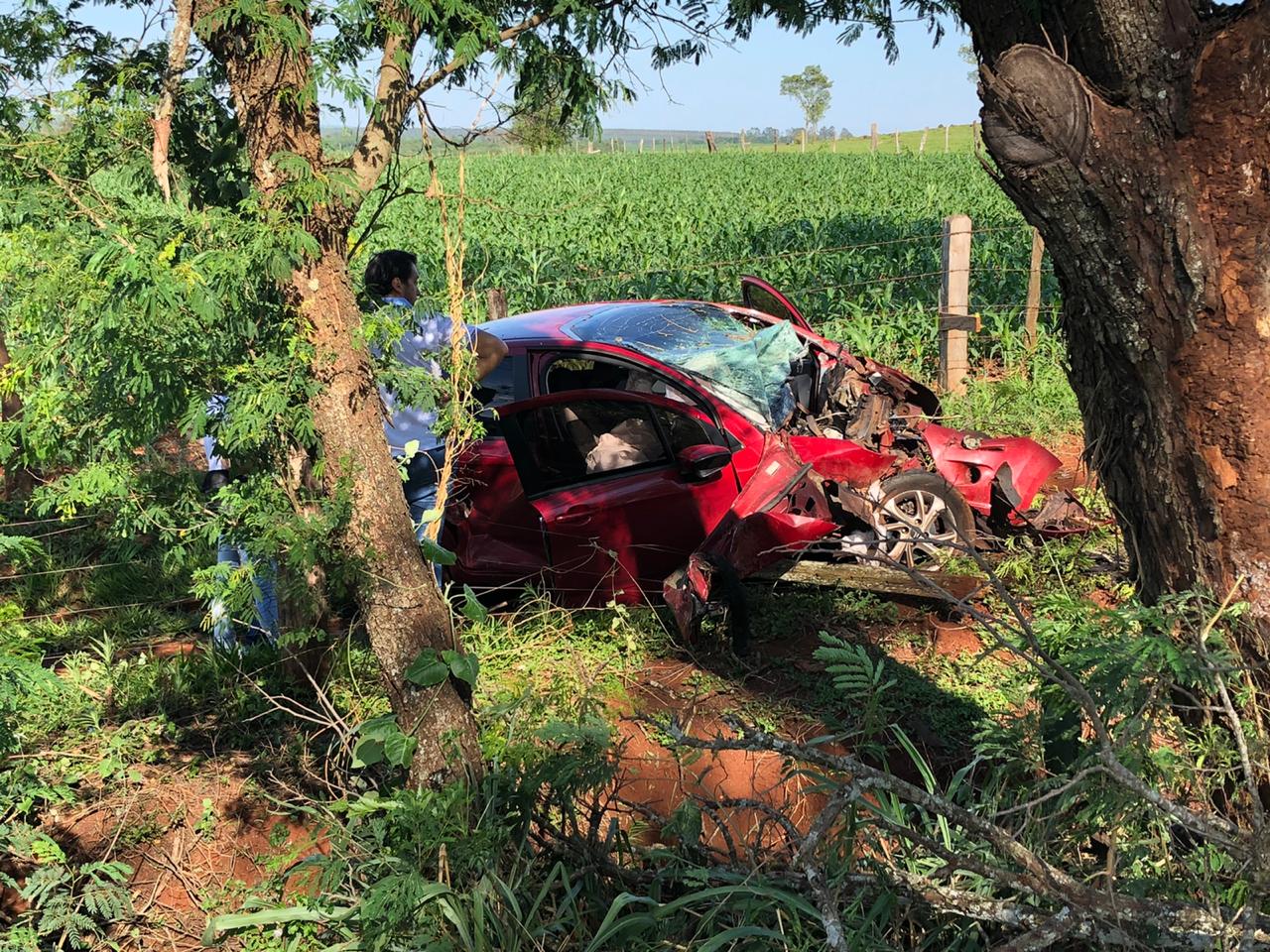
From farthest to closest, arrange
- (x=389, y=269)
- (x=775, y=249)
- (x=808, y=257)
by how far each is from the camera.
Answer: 1. (x=775, y=249)
2. (x=808, y=257)
3. (x=389, y=269)

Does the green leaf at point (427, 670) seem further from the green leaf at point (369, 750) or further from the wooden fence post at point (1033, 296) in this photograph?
the wooden fence post at point (1033, 296)

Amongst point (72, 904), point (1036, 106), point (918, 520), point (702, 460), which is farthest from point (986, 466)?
point (72, 904)

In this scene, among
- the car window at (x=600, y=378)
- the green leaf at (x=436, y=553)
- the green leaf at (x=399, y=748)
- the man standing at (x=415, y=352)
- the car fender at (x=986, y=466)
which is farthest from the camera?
the car fender at (x=986, y=466)

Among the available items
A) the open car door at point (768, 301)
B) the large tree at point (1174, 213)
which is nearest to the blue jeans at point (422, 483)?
the open car door at point (768, 301)

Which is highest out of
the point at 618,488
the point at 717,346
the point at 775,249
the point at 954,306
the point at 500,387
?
the point at 775,249

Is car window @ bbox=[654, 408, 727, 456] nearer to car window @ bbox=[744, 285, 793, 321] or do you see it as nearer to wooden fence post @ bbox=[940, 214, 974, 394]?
car window @ bbox=[744, 285, 793, 321]

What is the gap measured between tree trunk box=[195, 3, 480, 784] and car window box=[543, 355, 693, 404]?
7.75 ft

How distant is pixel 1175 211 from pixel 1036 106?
0.44 m

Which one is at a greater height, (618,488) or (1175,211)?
(1175,211)

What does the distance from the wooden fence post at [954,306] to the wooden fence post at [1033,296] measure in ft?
2.47

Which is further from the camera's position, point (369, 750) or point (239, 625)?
point (239, 625)

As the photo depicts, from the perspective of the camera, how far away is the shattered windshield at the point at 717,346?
5.87 metres

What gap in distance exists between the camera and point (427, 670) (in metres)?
3.42

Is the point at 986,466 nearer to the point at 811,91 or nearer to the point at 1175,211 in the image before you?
the point at 1175,211
